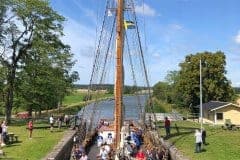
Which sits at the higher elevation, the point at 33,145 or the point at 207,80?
the point at 207,80

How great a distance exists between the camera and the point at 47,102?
52812mm

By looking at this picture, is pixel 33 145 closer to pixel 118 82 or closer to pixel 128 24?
pixel 118 82

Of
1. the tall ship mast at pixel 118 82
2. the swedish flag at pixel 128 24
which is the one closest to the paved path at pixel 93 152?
the tall ship mast at pixel 118 82

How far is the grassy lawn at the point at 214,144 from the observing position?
29672 millimetres

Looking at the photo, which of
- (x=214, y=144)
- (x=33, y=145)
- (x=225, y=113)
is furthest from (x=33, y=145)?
(x=225, y=113)

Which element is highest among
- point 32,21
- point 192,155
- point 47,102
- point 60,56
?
point 32,21

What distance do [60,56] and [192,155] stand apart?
23.8m

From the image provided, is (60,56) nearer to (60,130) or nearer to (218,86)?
(60,130)

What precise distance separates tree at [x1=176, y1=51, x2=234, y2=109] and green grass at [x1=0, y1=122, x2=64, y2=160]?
45789 mm

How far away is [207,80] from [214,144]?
51.0 metres

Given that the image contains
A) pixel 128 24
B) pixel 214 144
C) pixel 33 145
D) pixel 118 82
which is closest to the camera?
pixel 118 82

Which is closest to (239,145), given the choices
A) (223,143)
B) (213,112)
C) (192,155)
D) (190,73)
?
(223,143)

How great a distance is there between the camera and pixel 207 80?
85.1m

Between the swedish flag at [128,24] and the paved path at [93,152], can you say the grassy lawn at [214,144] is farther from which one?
the swedish flag at [128,24]
